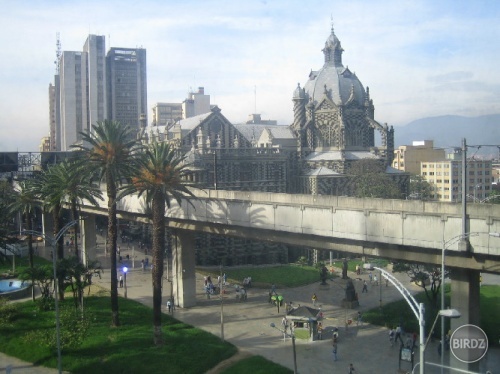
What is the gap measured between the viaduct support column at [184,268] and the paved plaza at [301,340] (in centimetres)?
124

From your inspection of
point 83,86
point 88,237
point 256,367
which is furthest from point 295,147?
point 83,86

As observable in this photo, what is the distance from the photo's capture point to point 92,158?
41.9 metres

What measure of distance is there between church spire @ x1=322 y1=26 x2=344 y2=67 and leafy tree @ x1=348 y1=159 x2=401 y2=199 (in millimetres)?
24715

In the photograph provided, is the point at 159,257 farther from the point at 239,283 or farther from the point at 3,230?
the point at 239,283

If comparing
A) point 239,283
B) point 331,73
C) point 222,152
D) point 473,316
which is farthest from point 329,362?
point 331,73

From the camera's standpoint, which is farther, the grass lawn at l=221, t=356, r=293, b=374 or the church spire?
the church spire

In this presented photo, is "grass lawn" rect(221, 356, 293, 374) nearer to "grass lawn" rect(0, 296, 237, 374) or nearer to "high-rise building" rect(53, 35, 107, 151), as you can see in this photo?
"grass lawn" rect(0, 296, 237, 374)

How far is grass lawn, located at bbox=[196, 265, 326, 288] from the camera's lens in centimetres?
6303

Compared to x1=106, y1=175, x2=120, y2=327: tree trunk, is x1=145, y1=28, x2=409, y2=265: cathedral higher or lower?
higher

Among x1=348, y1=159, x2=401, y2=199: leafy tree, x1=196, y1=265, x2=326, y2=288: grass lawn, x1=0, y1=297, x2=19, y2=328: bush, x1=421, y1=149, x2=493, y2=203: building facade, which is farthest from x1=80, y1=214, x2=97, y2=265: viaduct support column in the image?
x1=421, y1=149, x2=493, y2=203: building facade

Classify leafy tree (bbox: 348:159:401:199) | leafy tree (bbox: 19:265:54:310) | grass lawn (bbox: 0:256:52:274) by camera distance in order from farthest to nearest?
leafy tree (bbox: 348:159:401:199) < grass lawn (bbox: 0:256:52:274) < leafy tree (bbox: 19:265:54:310)

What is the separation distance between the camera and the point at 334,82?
101 m

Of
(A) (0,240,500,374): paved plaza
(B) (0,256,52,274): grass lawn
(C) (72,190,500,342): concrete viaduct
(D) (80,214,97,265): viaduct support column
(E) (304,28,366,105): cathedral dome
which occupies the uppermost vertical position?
(E) (304,28,366,105): cathedral dome

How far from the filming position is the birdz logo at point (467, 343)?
2447 centimetres
